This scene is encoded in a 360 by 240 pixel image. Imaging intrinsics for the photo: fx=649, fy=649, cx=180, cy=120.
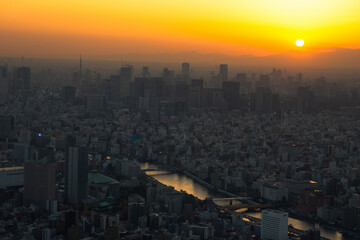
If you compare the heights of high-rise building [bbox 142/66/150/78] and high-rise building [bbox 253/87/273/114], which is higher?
high-rise building [bbox 142/66/150/78]

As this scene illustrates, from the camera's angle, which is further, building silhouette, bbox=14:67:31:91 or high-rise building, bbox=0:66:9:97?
building silhouette, bbox=14:67:31:91

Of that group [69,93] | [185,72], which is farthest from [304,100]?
[69,93]

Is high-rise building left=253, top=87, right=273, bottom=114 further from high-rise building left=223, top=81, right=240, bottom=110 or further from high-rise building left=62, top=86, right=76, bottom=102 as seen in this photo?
high-rise building left=62, top=86, right=76, bottom=102

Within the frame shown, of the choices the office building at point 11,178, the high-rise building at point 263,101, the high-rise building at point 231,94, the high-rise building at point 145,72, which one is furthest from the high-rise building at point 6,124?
the high-rise building at point 145,72

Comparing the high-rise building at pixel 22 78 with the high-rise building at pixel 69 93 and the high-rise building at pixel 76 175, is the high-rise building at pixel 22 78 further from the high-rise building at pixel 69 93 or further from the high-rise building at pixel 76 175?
the high-rise building at pixel 76 175

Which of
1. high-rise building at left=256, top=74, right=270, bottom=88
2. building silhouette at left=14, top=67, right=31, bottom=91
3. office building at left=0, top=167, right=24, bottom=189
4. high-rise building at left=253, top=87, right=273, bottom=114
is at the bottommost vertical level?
office building at left=0, top=167, right=24, bottom=189

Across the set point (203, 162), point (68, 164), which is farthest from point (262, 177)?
point (68, 164)

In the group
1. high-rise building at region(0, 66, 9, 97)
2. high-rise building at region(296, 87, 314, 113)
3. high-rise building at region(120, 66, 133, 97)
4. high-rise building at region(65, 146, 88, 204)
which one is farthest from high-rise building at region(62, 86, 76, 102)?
high-rise building at region(65, 146, 88, 204)

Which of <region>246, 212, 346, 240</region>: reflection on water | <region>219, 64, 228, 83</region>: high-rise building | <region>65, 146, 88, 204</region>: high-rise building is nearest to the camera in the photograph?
<region>246, 212, 346, 240</region>: reflection on water
